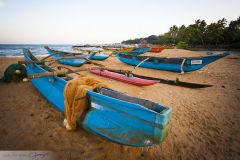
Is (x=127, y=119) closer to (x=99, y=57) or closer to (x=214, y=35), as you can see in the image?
(x=99, y=57)

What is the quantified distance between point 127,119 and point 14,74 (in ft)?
22.7

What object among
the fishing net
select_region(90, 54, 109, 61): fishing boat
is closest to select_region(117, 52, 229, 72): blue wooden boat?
select_region(90, 54, 109, 61): fishing boat

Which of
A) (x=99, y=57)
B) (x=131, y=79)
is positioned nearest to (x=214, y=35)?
(x=99, y=57)

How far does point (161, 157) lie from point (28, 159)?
2149 millimetres

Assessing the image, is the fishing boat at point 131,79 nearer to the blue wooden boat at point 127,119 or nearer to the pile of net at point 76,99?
the blue wooden boat at point 127,119

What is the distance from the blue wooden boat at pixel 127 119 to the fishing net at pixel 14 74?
5.87m

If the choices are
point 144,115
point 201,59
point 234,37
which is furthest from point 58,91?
point 234,37

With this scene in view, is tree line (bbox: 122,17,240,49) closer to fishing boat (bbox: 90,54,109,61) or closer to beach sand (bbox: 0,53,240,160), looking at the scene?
fishing boat (bbox: 90,54,109,61)

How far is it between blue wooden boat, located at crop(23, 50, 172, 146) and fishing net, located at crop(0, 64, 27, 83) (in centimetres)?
587

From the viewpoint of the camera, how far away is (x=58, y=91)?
12.3 ft

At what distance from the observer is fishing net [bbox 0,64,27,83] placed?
20.5ft

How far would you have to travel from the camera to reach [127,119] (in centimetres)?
214

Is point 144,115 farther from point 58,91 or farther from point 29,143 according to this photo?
point 58,91

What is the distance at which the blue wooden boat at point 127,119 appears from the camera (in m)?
1.90
